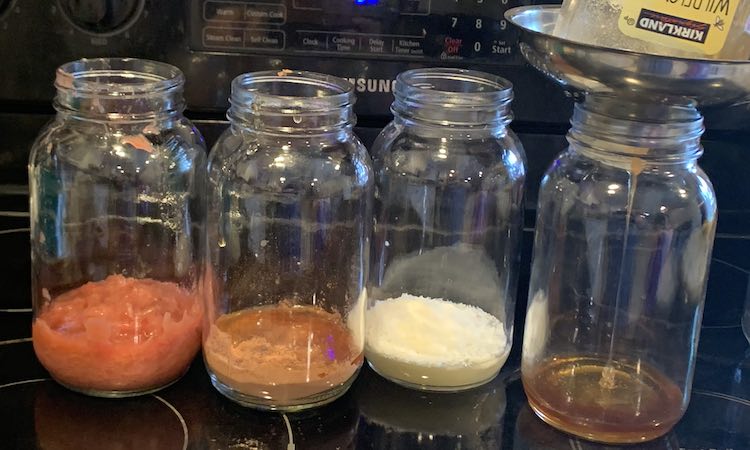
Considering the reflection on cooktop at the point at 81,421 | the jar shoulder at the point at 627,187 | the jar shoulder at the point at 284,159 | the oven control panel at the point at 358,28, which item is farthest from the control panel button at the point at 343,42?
the reflection on cooktop at the point at 81,421

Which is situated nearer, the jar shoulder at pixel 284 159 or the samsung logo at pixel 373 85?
the jar shoulder at pixel 284 159

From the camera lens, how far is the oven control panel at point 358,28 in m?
0.81

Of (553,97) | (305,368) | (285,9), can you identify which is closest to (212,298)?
(305,368)

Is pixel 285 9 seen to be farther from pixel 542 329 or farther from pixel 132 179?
pixel 542 329

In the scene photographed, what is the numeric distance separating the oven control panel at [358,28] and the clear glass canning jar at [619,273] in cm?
15

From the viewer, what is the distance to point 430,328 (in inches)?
31.4

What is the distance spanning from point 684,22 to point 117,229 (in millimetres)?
488

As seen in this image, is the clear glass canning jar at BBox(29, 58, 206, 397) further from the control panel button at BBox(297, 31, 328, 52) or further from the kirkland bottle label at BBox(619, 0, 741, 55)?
the kirkland bottle label at BBox(619, 0, 741, 55)

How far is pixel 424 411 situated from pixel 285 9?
367 millimetres

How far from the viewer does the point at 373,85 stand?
0.85 metres

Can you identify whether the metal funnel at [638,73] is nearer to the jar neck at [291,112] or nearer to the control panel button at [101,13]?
the jar neck at [291,112]

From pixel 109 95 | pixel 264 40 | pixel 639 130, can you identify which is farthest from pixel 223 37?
pixel 639 130

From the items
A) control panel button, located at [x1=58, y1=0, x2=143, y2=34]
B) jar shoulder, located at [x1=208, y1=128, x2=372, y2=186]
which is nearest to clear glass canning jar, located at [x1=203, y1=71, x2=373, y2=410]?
jar shoulder, located at [x1=208, y1=128, x2=372, y2=186]

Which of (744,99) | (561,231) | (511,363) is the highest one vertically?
(744,99)
